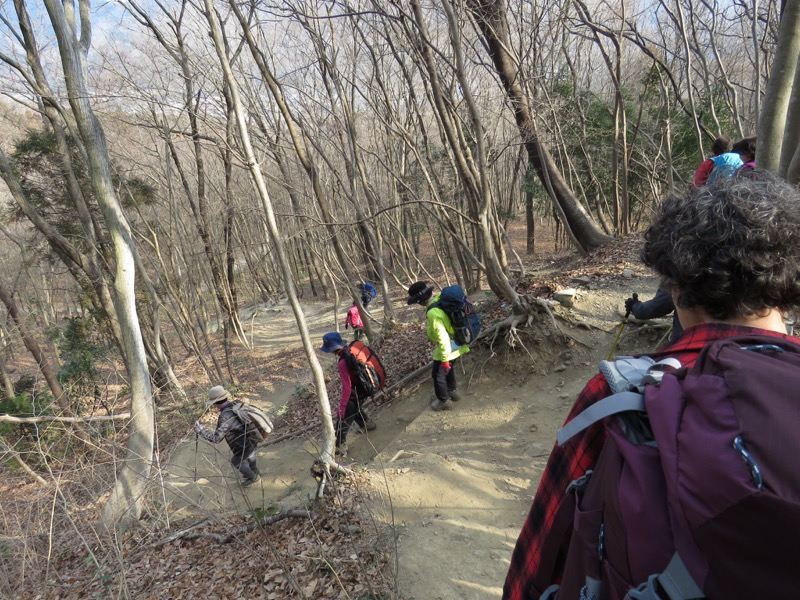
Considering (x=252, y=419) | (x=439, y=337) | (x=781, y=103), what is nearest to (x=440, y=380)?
(x=439, y=337)

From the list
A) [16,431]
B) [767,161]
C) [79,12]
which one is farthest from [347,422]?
[16,431]

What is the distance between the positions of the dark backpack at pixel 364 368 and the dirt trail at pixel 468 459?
0.86m

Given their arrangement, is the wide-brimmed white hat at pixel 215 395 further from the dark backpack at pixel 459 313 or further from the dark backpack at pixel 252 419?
the dark backpack at pixel 459 313

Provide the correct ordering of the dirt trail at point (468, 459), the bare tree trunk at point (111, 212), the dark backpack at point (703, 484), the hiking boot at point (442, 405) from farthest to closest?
the hiking boot at point (442, 405) → the bare tree trunk at point (111, 212) → the dirt trail at point (468, 459) → the dark backpack at point (703, 484)

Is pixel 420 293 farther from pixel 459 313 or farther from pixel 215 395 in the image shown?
pixel 215 395

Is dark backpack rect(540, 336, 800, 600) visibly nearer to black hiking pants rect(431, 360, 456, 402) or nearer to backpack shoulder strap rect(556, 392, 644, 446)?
backpack shoulder strap rect(556, 392, 644, 446)

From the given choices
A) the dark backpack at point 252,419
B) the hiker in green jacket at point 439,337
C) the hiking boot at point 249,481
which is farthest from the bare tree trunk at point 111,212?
the hiker in green jacket at point 439,337

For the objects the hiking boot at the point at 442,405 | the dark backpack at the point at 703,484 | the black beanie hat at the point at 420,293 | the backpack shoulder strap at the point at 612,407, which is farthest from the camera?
the hiking boot at the point at 442,405

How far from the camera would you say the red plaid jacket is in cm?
109

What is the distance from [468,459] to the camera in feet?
15.6

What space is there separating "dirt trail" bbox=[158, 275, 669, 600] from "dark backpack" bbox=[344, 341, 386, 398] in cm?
86

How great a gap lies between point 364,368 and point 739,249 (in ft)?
16.7

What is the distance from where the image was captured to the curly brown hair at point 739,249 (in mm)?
1048

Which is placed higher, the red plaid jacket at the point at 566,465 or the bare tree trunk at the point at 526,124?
the bare tree trunk at the point at 526,124
